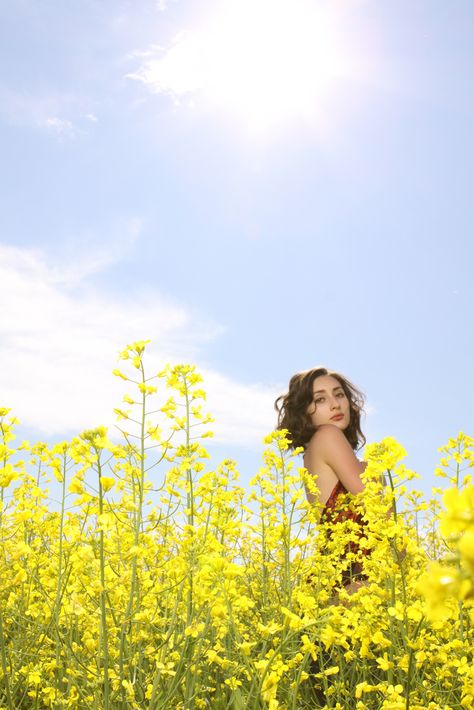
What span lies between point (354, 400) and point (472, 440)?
10.9 ft

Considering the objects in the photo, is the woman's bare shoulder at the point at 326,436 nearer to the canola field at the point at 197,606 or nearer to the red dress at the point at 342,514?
the red dress at the point at 342,514

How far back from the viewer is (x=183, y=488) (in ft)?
9.32

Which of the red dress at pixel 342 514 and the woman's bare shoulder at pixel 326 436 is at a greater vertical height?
the woman's bare shoulder at pixel 326 436

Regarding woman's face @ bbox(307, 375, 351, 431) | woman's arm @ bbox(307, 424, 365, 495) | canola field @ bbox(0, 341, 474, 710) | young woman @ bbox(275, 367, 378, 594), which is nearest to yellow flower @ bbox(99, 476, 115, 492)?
canola field @ bbox(0, 341, 474, 710)

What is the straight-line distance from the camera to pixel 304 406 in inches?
233

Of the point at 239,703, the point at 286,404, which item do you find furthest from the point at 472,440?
the point at 286,404

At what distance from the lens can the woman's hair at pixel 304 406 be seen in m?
5.85

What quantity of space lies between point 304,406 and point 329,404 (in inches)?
9.1

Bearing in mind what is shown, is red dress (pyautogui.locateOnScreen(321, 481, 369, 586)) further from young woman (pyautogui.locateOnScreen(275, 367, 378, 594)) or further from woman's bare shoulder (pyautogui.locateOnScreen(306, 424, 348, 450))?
woman's bare shoulder (pyautogui.locateOnScreen(306, 424, 348, 450))

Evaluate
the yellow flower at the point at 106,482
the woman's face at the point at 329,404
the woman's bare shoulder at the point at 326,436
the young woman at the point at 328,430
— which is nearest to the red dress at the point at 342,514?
the young woman at the point at 328,430

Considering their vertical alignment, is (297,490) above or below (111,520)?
above

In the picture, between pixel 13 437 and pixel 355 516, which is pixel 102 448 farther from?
pixel 355 516

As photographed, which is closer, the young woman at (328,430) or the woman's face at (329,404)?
the young woman at (328,430)

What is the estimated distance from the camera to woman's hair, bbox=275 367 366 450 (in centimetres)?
585
